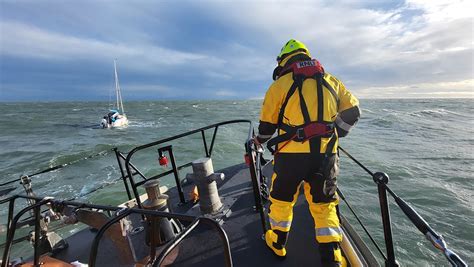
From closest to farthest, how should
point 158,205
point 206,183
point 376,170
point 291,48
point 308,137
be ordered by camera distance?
point 308,137 → point 291,48 → point 158,205 → point 206,183 → point 376,170

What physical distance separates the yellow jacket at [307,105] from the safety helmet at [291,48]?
69 millimetres

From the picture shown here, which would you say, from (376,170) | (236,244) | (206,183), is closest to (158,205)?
(206,183)

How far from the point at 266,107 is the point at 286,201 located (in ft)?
2.94

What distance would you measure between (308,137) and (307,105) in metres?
0.28

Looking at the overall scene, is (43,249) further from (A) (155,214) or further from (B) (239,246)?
(A) (155,214)

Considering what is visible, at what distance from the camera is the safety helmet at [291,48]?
2536 millimetres

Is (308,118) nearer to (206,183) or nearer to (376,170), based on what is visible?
(206,183)

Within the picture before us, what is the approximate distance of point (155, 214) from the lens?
5.21 ft

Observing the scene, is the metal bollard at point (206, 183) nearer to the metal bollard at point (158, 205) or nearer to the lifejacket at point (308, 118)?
the metal bollard at point (158, 205)

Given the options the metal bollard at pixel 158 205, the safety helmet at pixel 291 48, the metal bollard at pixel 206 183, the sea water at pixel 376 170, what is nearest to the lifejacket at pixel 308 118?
the safety helmet at pixel 291 48

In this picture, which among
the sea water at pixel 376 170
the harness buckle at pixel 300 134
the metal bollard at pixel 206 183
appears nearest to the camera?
the harness buckle at pixel 300 134

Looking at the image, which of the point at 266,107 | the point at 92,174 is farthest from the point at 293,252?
the point at 92,174

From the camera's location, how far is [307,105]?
2.29 m

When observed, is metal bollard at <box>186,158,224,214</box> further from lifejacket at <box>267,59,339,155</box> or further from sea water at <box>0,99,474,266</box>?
sea water at <box>0,99,474,266</box>
